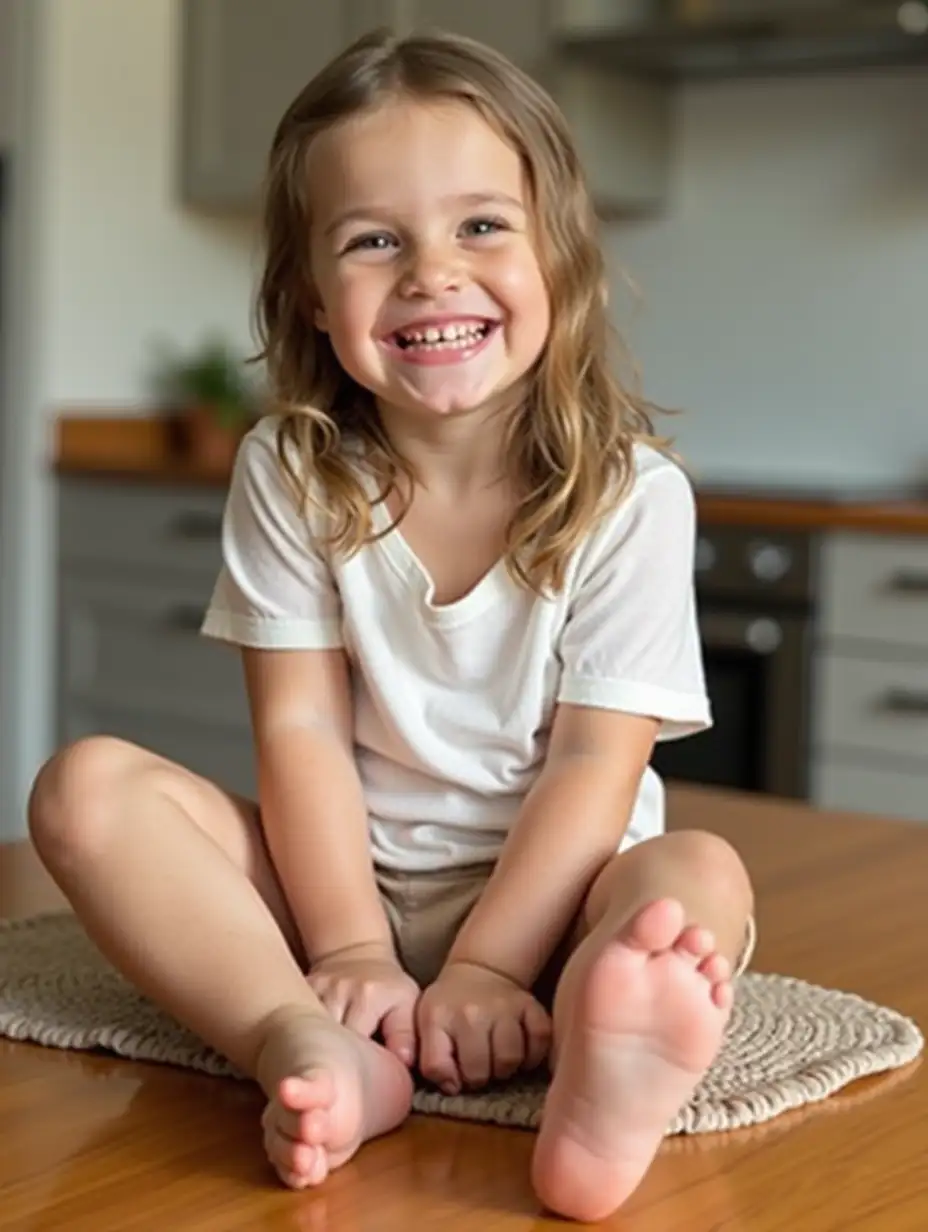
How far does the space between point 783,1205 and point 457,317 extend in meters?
0.54

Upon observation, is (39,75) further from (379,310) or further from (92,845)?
(92,845)

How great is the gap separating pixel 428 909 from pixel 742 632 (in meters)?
1.63

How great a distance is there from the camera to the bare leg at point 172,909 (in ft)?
3.08

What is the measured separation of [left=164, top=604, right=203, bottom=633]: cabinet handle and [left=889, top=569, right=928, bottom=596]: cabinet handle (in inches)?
46.4

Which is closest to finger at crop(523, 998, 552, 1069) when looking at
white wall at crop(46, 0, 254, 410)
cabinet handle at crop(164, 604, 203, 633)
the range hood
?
the range hood

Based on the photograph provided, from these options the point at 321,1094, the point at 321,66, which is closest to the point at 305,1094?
the point at 321,1094

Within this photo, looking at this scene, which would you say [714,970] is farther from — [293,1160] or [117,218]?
[117,218]

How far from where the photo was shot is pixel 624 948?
816mm

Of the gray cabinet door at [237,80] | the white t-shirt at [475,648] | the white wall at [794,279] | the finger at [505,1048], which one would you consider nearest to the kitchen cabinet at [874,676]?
the white wall at [794,279]

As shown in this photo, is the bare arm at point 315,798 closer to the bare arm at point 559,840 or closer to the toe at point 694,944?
the bare arm at point 559,840

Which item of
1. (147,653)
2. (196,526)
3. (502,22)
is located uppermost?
(502,22)

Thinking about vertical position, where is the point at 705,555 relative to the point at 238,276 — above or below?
below

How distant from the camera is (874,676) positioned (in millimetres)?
2641

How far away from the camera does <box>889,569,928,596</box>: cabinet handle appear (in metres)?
2.58
